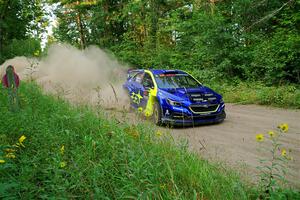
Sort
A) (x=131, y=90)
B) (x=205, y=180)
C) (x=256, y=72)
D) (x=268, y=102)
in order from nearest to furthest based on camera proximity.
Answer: (x=205, y=180) → (x=131, y=90) → (x=268, y=102) → (x=256, y=72)

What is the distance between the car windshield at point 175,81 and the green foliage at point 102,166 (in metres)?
4.07

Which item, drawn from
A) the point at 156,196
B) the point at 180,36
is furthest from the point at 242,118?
the point at 180,36

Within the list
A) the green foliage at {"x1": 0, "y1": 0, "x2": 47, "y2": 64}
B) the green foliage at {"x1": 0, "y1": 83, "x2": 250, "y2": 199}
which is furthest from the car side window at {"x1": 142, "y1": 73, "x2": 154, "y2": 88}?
the green foliage at {"x1": 0, "y1": 0, "x2": 47, "y2": 64}

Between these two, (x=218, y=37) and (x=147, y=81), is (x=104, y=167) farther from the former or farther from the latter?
(x=218, y=37)

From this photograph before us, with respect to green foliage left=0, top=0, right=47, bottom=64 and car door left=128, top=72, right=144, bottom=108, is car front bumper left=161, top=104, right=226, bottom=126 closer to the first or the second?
car door left=128, top=72, right=144, bottom=108

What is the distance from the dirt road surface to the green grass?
0.64m

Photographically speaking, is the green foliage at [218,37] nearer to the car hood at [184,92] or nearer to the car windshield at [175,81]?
the car windshield at [175,81]

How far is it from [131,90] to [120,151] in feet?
21.5

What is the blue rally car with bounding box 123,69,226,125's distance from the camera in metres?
8.28

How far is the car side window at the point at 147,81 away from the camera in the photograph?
31.6ft

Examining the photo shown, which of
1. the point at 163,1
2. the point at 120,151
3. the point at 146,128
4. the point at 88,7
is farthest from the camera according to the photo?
the point at 88,7

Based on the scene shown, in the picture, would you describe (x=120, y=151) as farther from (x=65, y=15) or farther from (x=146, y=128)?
(x=65, y=15)

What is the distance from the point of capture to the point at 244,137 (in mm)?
Result: 7168

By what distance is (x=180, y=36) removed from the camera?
2341 cm
